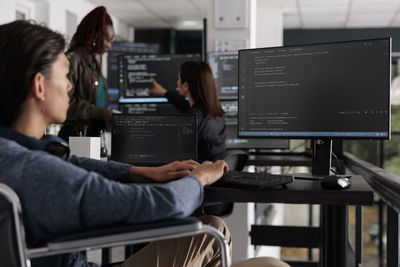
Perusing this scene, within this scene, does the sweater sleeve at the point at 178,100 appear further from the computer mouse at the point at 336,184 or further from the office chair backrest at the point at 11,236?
the office chair backrest at the point at 11,236

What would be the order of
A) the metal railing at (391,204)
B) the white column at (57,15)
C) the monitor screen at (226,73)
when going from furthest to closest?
the white column at (57,15), the monitor screen at (226,73), the metal railing at (391,204)

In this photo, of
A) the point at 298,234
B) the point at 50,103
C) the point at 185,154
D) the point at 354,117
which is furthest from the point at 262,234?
the point at 50,103

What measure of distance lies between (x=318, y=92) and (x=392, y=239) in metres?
0.60

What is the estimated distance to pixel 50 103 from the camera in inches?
40.4

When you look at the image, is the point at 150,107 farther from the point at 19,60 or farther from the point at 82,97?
the point at 19,60

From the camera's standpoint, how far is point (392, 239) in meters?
1.22

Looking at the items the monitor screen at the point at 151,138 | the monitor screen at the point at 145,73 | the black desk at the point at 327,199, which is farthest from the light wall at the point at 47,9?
the black desk at the point at 327,199

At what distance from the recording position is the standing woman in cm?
219

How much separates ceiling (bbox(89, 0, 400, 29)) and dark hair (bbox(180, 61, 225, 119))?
474 cm

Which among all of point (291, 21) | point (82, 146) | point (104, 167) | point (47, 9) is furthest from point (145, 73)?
point (291, 21)

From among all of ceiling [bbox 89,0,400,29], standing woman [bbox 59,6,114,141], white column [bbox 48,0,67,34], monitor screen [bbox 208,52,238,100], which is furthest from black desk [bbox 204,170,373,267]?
ceiling [bbox 89,0,400,29]

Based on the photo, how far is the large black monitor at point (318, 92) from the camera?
5.07 ft

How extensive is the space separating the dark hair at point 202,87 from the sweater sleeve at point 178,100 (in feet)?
0.45

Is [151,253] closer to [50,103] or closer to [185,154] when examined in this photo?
[50,103]
